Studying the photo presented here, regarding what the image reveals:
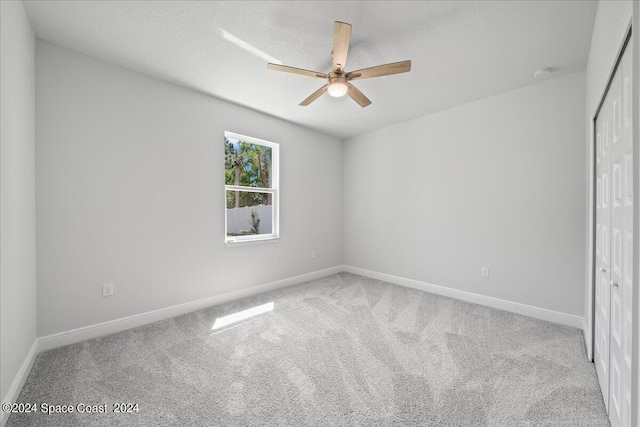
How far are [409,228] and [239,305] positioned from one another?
8.70 feet

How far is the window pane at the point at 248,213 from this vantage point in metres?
3.69

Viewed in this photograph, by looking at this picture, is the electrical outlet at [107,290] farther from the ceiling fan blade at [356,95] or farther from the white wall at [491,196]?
the white wall at [491,196]

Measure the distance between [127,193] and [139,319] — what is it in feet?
4.21

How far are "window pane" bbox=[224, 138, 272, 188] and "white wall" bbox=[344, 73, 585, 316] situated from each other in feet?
5.86

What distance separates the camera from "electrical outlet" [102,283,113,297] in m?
2.57

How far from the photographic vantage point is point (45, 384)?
1.83 metres

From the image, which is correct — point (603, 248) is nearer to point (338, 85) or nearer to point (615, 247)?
point (615, 247)

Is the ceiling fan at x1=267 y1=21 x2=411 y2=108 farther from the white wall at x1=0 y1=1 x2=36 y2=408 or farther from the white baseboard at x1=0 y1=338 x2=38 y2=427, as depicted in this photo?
the white baseboard at x1=0 y1=338 x2=38 y2=427

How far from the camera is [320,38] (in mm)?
2186

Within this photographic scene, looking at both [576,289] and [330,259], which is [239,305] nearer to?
[330,259]

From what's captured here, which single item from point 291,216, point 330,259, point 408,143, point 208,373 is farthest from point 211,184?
point 408,143

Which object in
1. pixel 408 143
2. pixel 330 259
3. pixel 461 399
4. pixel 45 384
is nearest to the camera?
pixel 461 399

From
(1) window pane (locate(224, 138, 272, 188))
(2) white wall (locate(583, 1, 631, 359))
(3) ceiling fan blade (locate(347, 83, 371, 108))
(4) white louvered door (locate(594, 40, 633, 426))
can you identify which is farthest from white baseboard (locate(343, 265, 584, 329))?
(3) ceiling fan blade (locate(347, 83, 371, 108))

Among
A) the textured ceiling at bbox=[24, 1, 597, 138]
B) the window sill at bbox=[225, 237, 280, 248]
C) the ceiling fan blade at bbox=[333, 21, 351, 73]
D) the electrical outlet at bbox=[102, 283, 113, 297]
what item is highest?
the textured ceiling at bbox=[24, 1, 597, 138]
